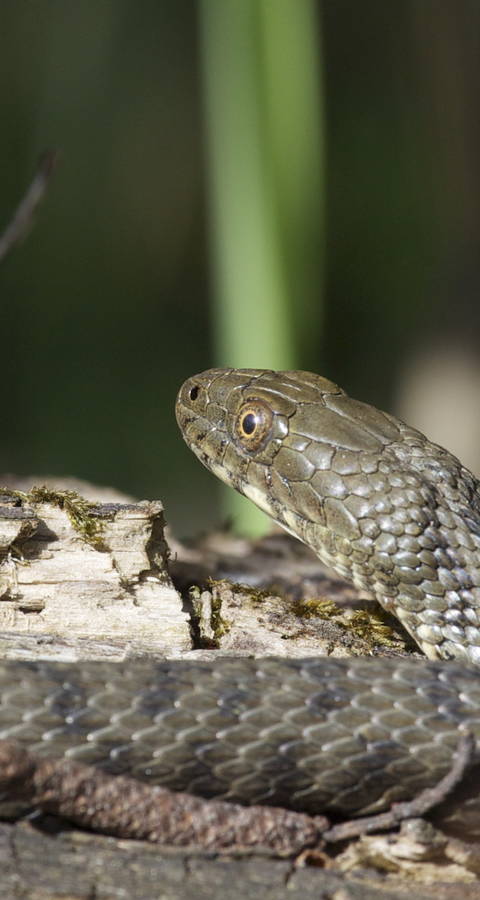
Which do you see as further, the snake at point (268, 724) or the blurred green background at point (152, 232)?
the blurred green background at point (152, 232)

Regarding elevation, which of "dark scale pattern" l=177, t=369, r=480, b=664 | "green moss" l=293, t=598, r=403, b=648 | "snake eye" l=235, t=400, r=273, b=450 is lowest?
"green moss" l=293, t=598, r=403, b=648

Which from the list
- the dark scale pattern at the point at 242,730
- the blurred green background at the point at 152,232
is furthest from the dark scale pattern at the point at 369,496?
the blurred green background at the point at 152,232

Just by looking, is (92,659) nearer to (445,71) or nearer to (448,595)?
(448,595)

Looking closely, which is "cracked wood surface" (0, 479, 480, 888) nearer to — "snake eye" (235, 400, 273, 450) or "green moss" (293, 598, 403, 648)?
"green moss" (293, 598, 403, 648)

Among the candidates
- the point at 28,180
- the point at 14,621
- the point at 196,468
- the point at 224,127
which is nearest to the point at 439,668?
the point at 14,621

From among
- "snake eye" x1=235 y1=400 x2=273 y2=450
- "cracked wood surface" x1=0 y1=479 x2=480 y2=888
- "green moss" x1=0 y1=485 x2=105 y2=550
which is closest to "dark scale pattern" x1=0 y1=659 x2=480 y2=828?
"cracked wood surface" x1=0 y1=479 x2=480 y2=888

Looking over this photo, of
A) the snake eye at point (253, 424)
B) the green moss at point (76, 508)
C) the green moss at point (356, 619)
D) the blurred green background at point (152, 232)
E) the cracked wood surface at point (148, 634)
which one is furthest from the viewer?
the blurred green background at point (152, 232)

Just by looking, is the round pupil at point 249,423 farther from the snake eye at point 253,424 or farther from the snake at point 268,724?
the snake at point 268,724
